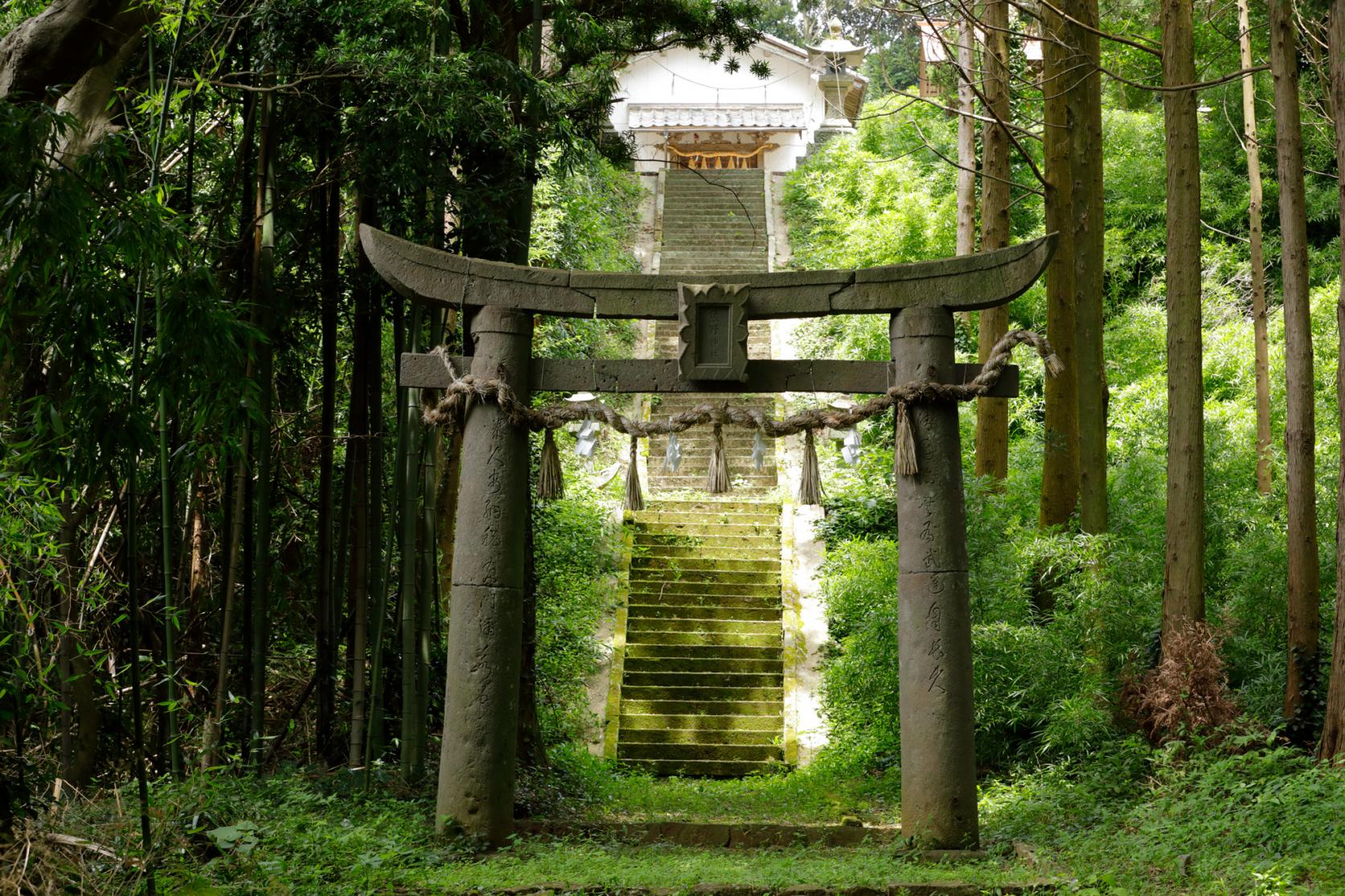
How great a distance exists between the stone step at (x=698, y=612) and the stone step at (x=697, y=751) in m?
1.80

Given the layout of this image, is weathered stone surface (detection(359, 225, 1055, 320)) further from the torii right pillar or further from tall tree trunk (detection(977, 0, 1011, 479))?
tall tree trunk (detection(977, 0, 1011, 479))

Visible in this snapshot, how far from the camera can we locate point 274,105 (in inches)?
268

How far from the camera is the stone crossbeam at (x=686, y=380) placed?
6180 mm

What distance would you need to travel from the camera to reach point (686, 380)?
20.5 feet

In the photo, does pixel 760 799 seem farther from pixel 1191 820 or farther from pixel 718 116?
pixel 718 116

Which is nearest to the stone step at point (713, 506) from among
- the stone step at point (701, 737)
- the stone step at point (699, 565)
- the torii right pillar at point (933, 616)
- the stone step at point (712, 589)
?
the stone step at point (699, 565)

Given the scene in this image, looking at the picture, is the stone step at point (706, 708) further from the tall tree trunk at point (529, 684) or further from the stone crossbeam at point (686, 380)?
the stone crossbeam at point (686, 380)

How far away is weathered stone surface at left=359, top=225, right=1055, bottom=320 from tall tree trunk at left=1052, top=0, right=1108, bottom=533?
2.98 m

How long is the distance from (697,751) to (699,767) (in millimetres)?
196

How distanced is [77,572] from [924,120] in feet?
57.3

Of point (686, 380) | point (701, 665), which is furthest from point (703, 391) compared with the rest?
point (701, 665)

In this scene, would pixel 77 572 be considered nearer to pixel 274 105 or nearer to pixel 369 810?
pixel 369 810

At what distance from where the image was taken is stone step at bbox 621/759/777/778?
33.2ft

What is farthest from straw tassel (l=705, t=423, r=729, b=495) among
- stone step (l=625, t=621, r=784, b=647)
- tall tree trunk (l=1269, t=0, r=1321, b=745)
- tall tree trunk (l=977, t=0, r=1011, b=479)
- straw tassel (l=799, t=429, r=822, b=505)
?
stone step (l=625, t=621, r=784, b=647)
